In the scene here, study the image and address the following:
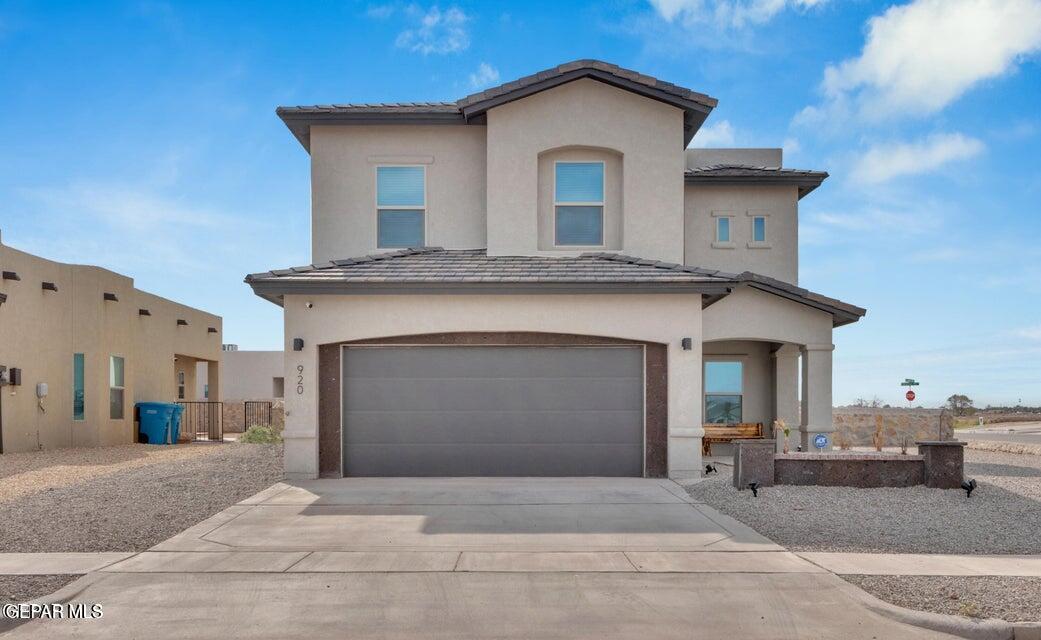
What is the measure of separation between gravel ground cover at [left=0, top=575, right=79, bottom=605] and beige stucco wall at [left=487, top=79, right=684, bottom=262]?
364 inches

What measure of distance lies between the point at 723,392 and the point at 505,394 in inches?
278

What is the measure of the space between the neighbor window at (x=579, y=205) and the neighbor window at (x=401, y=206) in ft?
9.13

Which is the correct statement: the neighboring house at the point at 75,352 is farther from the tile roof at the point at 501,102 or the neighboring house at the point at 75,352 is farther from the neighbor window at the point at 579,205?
the neighbor window at the point at 579,205

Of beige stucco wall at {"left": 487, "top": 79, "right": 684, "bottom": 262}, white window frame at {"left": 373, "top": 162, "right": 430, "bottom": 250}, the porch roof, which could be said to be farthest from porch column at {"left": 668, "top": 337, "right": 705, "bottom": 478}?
white window frame at {"left": 373, "top": 162, "right": 430, "bottom": 250}

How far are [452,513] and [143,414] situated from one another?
1628 cm

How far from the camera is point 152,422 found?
73.9 ft

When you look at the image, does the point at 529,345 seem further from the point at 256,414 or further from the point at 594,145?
the point at 256,414

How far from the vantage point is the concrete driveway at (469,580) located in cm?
595

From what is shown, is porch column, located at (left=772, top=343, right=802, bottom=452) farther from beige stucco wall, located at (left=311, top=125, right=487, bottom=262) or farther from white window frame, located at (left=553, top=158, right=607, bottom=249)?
beige stucco wall, located at (left=311, top=125, right=487, bottom=262)

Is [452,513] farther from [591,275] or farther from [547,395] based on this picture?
[591,275]

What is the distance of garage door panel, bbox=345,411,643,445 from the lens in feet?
42.1

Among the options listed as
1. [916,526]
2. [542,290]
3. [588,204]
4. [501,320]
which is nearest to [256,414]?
[588,204]

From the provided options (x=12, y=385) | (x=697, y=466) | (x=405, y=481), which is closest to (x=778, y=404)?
(x=697, y=466)

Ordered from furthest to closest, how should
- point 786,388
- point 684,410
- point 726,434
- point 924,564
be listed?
1. point 786,388
2. point 726,434
3. point 684,410
4. point 924,564
